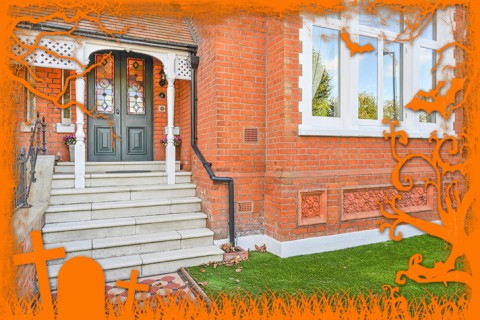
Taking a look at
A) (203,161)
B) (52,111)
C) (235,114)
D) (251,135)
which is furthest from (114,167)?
(251,135)

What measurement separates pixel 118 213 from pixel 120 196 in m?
0.31

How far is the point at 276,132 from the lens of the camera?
4.32m

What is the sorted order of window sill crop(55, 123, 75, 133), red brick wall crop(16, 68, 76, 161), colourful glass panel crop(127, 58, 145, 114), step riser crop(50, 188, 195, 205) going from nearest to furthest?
step riser crop(50, 188, 195, 205) < red brick wall crop(16, 68, 76, 161) < window sill crop(55, 123, 75, 133) < colourful glass panel crop(127, 58, 145, 114)

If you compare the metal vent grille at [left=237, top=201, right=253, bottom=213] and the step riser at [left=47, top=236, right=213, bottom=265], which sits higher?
the metal vent grille at [left=237, top=201, right=253, bottom=213]

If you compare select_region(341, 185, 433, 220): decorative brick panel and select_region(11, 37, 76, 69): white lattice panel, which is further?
select_region(341, 185, 433, 220): decorative brick panel

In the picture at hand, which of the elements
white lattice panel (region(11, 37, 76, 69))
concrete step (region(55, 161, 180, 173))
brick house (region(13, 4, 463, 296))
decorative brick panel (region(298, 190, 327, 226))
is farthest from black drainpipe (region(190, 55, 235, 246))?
white lattice panel (region(11, 37, 76, 69))

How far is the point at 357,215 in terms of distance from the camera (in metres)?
4.52

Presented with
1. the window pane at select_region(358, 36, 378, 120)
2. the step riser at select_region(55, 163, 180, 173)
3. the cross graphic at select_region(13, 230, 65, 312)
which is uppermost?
the window pane at select_region(358, 36, 378, 120)

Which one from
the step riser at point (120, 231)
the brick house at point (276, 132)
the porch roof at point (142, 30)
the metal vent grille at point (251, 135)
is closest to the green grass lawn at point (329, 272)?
the brick house at point (276, 132)

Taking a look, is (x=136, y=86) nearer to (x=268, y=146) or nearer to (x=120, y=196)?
(x=120, y=196)

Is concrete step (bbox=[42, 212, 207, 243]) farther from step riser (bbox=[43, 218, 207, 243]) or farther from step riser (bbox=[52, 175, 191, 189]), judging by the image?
step riser (bbox=[52, 175, 191, 189])

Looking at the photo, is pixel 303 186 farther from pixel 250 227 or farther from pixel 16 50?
pixel 16 50

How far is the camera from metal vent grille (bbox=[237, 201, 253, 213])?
443cm

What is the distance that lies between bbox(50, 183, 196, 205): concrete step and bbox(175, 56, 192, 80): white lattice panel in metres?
1.83
